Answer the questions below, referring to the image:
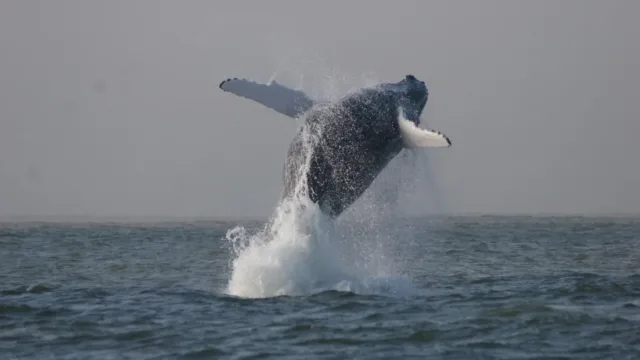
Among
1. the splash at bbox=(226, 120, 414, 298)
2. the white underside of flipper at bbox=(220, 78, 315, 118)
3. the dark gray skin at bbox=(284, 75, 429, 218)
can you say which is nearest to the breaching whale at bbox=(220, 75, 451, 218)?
the dark gray skin at bbox=(284, 75, 429, 218)

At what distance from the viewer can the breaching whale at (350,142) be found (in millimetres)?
15453

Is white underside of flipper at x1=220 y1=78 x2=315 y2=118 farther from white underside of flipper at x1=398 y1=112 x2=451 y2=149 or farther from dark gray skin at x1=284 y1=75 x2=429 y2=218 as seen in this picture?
white underside of flipper at x1=398 y1=112 x2=451 y2=149

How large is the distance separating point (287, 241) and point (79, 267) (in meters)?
11.0

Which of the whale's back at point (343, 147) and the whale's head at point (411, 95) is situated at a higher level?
the whale's head at point (411, 95)

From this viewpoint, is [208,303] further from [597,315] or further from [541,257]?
[541,257]

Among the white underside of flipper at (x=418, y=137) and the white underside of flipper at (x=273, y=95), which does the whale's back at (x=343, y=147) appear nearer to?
the white underside of flipper at (x=418, y=137)

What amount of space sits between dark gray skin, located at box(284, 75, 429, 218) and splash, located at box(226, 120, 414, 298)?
0.14m

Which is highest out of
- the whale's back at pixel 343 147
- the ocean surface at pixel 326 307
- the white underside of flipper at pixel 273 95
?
the white underside of flipper at pixel 273 95

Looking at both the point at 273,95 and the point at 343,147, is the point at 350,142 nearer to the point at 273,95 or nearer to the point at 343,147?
the point at 343,147

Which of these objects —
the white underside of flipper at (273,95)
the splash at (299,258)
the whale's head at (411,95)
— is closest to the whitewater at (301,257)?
the splash at (299,258)

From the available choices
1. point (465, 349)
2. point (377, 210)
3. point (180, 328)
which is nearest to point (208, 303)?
point (180, 328)

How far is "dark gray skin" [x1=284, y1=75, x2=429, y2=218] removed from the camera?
1548 centimetres

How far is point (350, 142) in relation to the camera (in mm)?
15500

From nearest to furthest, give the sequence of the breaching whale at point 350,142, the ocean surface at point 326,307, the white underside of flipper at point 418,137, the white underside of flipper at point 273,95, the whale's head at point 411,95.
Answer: the ocean surface at point 326,307 → the white underside of flipper at point 418,137 → the breaching whale at point 350,142 → the whale's head at point 411,95 → the white underside of flipper at point 273,95
